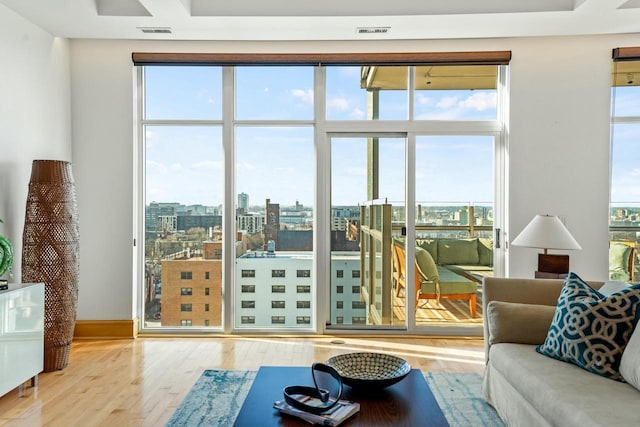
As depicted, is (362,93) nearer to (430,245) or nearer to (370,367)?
(430,245)

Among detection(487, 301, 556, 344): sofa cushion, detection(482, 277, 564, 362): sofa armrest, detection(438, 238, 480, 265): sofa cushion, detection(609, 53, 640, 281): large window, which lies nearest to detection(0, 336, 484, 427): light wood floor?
detection(438, 238, 480, 265): sofa cushion

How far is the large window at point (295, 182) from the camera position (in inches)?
184

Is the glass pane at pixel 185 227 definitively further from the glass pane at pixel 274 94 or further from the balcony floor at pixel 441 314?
the balcony floor at pixel 441 314

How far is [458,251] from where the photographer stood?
4.69 metres

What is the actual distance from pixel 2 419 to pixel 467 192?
13.0 ft

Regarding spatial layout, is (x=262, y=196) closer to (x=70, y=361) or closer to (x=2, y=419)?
(x=70, y=361)

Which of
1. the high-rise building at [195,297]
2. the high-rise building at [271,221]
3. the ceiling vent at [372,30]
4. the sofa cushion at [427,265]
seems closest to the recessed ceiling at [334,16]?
the ceiling vent at [372,30]

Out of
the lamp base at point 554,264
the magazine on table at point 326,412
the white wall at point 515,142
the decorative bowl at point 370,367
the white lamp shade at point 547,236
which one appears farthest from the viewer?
the white wall at point 515,142

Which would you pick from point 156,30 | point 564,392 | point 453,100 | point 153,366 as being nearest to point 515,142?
point 453,100

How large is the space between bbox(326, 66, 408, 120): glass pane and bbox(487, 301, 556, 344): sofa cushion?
7.75 ft

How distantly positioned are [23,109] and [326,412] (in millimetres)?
3457

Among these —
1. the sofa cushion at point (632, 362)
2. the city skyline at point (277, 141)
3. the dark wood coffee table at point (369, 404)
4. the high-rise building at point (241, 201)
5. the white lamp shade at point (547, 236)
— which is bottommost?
the dark wood coffee table at point (369, 404)

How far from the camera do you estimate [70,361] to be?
3.92 meters

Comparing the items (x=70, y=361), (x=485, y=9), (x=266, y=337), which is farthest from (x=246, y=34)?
(x=70, y=361)
